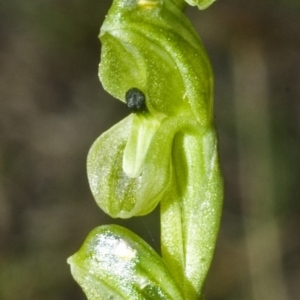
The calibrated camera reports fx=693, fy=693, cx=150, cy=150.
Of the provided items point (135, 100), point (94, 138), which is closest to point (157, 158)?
point (135, 100)

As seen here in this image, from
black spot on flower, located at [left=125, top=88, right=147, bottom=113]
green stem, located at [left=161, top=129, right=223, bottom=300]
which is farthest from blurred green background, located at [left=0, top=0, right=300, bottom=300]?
black spot on flower, located at [left=125, top=88, right=147, bottom=113]

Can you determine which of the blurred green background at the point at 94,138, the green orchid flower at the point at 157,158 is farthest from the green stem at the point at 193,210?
the blurred green background at the point at 94,138

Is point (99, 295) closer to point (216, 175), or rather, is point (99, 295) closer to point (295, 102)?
point (216, 175)

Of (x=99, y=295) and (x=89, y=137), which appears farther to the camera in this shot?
(x=89, y=137)

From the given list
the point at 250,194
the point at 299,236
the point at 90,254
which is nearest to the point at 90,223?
the point at 250,194

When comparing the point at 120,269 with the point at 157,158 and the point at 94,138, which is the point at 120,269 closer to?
the point at 157,158

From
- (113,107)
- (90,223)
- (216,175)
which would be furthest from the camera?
(113,107)

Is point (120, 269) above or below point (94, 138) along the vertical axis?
above

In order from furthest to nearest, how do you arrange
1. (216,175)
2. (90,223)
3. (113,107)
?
(113,107), (90,223), (216,175)
